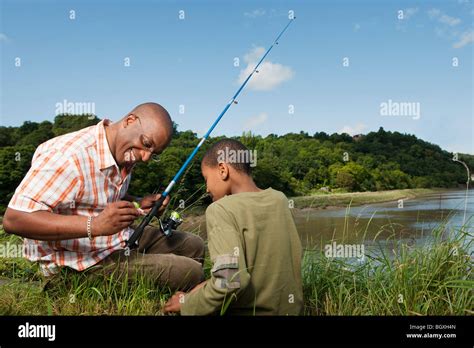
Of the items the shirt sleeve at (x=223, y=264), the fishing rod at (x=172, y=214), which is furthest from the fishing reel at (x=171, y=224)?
the shirt sleeve at (x=223, y=264)

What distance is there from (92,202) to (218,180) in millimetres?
867

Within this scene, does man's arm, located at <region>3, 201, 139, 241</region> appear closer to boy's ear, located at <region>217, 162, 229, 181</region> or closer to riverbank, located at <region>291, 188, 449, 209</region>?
boy's ear, located at <region>217, 162, 229, 181</region>

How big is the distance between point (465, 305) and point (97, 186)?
2.22m

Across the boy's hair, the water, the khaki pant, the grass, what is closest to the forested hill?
the water

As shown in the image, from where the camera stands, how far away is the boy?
189cm

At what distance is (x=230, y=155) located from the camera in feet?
7.20

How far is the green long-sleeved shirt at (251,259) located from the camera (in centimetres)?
188

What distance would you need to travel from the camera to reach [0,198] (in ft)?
14.3

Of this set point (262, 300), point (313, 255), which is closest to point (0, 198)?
point (313, 255)

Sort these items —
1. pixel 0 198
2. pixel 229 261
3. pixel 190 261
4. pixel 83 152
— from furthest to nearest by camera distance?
pixel 0 198
pixel 190 261
pixel 83 152
pixel 229 261

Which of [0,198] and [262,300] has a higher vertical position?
[0,198]

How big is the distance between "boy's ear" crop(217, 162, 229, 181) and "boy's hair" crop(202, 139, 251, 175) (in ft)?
0.06
